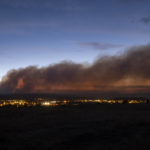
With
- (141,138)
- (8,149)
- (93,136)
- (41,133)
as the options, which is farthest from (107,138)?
(8,149)

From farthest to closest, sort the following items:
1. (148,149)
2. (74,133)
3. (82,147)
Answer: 1. (74,133)
2. (82,147)
3. (148,149)

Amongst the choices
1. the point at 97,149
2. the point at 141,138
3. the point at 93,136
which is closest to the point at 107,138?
the point at 93,136

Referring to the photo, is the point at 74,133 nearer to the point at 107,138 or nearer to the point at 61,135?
the point at 61,135

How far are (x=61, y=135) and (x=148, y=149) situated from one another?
11.5 meters

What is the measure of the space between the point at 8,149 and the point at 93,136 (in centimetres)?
1060

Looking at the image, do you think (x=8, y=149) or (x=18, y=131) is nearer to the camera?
(x=8, y=149)

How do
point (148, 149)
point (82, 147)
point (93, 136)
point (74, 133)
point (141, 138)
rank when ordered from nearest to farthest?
point (148, 149)
point (82, 147)
point (141, 138)
point (93, 136)
point (74, 133)

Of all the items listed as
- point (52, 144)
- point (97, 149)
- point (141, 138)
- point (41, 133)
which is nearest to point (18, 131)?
point (41, 133)

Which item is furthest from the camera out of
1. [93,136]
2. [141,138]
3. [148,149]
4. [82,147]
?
[93,136]

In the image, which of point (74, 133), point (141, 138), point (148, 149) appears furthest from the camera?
point (74, 133)

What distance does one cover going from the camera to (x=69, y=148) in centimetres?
2288

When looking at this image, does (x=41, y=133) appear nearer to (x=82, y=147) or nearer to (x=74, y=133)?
(x=74, y=133)

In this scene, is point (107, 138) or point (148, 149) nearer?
point (148, 149)

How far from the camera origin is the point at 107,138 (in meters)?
27.6
